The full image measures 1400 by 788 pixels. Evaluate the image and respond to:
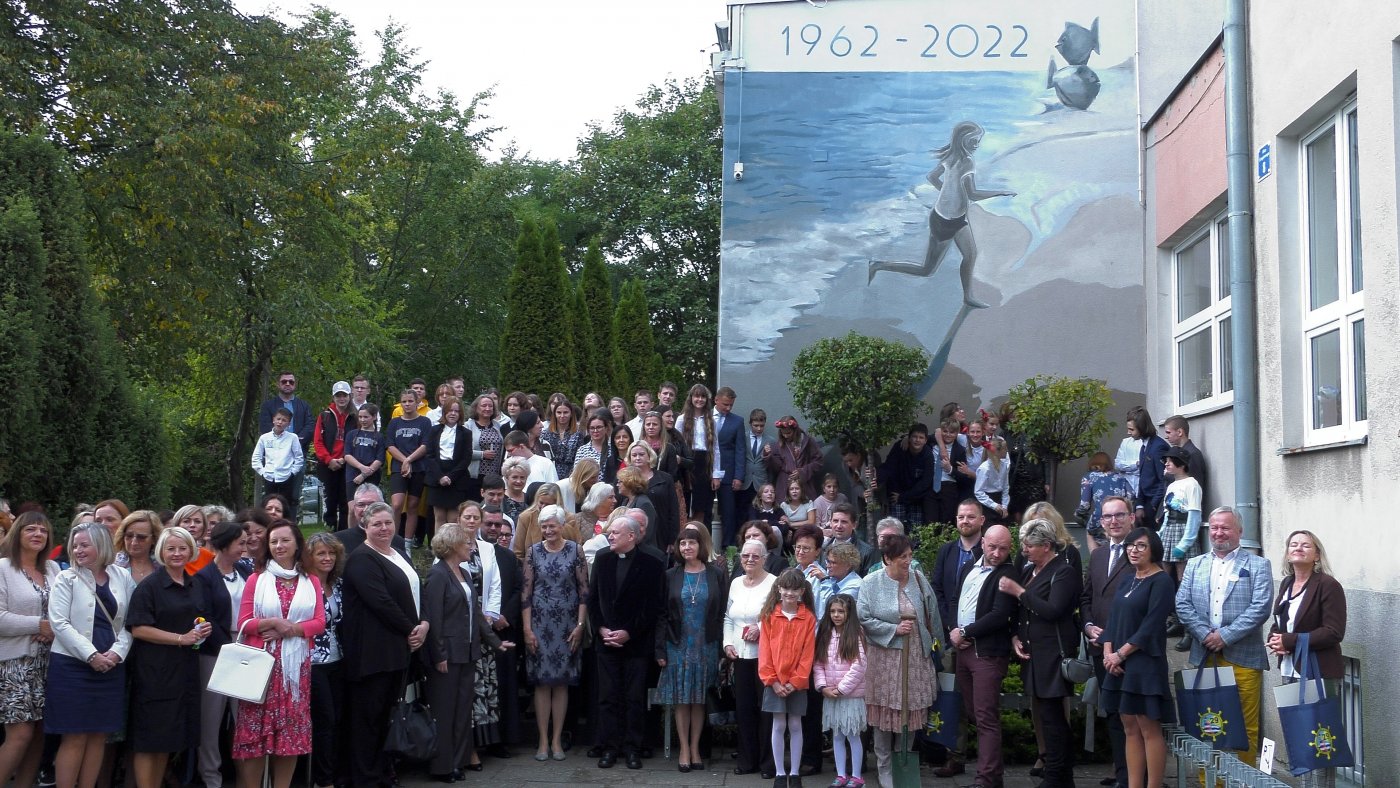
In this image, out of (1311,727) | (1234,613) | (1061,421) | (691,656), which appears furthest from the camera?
(1061,421)

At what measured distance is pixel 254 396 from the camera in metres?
23.3

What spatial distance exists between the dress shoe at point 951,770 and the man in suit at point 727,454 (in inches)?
192

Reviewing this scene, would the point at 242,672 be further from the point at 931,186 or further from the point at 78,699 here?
the point at 931,186

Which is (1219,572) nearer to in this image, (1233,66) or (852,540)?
(852,540)

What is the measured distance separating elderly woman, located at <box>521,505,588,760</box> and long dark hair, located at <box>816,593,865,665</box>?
6.30 feet

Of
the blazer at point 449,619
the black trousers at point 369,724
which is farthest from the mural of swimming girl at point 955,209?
the black trousers at point 369,724

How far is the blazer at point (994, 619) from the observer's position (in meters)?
8.42

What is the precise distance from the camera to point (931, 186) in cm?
1698

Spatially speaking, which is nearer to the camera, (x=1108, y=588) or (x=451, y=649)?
(x=1108, y=588)

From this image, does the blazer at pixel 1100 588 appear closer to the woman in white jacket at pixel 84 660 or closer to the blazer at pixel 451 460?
the woman in white jacket at pixel 84 660

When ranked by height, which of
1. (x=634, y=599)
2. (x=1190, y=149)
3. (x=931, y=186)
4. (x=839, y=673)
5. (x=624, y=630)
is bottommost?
(x=839, y=673)

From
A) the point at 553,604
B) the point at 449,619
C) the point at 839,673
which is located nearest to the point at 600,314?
the point at 553,604

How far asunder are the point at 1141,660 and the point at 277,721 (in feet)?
17.1

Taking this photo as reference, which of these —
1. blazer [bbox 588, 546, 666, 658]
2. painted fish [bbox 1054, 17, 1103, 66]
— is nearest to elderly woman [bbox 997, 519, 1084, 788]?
blazer [bbox 588, 546, 666, 658]
